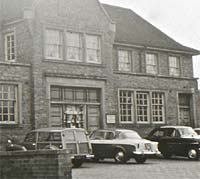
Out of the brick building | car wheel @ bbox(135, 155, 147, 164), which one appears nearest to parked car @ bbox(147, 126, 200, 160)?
car wheel @ bbox(135, 155, 147, 164)

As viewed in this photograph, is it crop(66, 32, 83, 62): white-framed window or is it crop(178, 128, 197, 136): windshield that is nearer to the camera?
crop(178, 128, 197, 136): windshield

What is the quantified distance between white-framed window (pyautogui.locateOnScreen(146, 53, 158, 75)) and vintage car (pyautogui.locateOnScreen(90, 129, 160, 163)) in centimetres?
1204

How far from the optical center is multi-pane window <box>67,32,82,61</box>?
29.2 meters

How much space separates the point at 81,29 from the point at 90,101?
4.23 m

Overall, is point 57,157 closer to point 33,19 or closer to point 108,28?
point 33,19

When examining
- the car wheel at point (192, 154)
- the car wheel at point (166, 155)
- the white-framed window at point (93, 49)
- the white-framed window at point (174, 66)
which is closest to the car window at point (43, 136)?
the car wheel at point (166, 155)

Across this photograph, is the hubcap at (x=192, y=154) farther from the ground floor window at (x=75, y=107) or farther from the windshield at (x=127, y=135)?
the ground floor window at (x=75, y=107)

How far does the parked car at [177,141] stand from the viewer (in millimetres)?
25547

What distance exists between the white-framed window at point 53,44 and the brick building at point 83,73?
0.18 ft

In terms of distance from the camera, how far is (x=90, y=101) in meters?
30.2

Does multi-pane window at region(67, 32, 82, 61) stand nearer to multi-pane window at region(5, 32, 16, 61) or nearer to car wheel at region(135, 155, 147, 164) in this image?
multi-pane window at region(5, 32, 16, 61)

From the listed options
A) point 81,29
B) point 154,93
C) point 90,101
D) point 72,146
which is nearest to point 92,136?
point 72,146

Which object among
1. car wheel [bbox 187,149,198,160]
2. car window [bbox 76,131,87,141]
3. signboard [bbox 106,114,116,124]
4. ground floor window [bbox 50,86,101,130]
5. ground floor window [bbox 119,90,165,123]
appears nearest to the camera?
car window [bbox 76,131,87,141]

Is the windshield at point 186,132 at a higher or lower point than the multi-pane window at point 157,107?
lower
